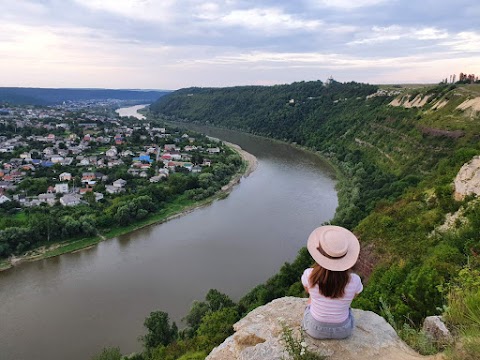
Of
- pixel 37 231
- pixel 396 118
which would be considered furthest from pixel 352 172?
pixel 37 231

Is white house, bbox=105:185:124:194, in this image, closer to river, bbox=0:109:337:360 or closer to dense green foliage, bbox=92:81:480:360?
river, bbox=0:109:337:360

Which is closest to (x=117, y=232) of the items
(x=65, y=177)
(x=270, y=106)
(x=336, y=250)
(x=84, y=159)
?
(x=65, y=177)

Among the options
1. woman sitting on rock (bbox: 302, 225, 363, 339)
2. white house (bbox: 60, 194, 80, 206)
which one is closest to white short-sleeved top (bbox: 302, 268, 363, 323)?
woman sitting on rock (bbox: 302, 225, 363, 339)

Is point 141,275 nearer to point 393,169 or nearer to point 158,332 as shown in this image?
point 158,332

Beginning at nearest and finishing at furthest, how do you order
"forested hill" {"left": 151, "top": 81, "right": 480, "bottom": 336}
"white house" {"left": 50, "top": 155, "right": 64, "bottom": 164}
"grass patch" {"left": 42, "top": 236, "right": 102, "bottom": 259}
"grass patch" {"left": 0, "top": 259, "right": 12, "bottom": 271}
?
"forested hill" {"left": 151, "top": 81, "right": 480, "bottom": 336} < "grass patch" {"left": 0, "top": 259, "right": 12, "bottom": 271} < "grass patch" {"left": 42, "top": 236, "right": 102, "bottom": 259} < "white house" {"left": 50, "top": 155, "right": 64, "bottom": 164}

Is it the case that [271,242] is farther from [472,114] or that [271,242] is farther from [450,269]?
[472,114]

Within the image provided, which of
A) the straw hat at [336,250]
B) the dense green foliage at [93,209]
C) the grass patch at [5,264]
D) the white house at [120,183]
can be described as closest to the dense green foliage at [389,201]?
the straw hat at [336,250]
